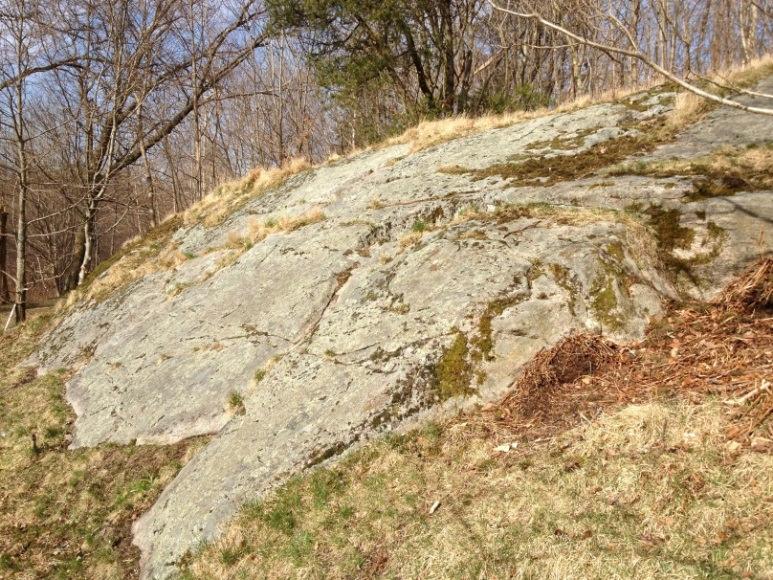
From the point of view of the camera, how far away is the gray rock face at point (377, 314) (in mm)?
4934

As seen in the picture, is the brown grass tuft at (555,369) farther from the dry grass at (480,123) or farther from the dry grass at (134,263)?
the dry grass at (134,263)

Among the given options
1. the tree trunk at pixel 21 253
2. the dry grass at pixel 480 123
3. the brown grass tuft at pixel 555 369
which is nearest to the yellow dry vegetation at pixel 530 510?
the brown grass tuft at pixel 555 369

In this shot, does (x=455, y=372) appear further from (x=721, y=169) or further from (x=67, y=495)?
(x=721, y=169)

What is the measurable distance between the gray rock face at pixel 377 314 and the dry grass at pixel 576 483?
14.6 inches

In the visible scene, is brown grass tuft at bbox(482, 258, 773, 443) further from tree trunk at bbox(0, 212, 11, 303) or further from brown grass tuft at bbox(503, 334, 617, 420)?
tree trunk at bbox(0, 212, 11, 303)

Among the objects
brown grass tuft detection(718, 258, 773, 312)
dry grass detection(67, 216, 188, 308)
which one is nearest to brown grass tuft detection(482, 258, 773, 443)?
brown grass tuft detection(718, 258, 773, 312)

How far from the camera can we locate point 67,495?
5.93 metres

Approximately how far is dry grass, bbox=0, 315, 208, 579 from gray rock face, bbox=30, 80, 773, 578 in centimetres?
26

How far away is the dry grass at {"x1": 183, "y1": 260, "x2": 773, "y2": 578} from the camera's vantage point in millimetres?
Answer: 2951

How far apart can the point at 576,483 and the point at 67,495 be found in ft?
18.8

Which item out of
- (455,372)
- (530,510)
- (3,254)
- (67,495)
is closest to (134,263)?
(67,495)

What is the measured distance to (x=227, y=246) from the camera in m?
10.5

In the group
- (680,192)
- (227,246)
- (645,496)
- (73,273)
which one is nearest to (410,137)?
(227,246)

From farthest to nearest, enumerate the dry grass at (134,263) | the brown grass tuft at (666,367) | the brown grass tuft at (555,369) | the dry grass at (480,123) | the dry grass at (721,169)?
1. the dry grass at (134,263)
2. the dry grass at (480,123)
3. the dry grass at (721,169)
4. the brown grass tuft at (555,369)
5. the brown grass tuft at (666,367)
